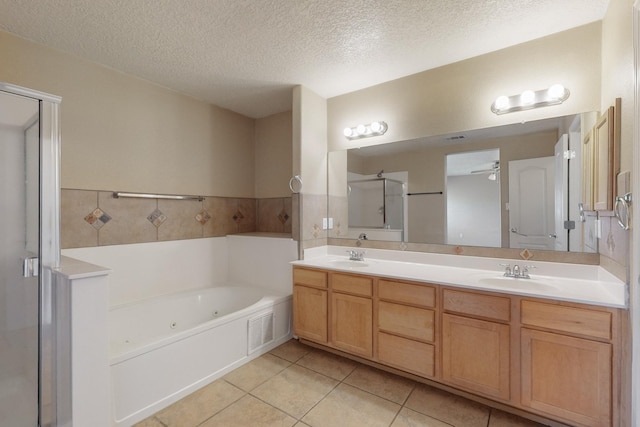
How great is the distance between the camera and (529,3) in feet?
5.40

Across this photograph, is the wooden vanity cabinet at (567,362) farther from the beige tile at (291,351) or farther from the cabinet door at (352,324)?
the beige tile at (291,351)

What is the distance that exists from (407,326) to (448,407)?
1.72 feet

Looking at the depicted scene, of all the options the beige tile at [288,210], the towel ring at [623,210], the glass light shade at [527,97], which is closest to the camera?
the towel ring at [623,210]

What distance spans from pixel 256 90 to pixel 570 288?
2.98 m

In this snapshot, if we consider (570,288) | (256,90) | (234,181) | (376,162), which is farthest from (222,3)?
(570,288)

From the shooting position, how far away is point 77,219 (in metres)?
2.21

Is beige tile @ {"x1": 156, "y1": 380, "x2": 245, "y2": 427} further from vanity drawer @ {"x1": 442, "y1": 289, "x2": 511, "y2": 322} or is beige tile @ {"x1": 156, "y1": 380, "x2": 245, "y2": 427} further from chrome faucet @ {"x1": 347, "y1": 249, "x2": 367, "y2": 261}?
vanity drawer @ {"x1": 442, "y1": 289, "x2": 511, "y2": 322}

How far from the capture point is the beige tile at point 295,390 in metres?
1.82

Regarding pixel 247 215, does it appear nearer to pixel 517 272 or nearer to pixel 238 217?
pixel 238 217

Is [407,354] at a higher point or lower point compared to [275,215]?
lower

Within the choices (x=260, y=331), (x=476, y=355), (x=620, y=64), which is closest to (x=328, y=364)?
(x=260, y=331)

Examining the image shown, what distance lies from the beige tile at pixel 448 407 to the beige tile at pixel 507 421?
4 centimetres

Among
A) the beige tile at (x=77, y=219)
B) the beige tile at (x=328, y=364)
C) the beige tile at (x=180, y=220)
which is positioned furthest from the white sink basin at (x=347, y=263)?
the beige tile at (x=77, y=219)

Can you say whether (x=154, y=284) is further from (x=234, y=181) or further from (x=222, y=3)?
(x=222, y=3)
